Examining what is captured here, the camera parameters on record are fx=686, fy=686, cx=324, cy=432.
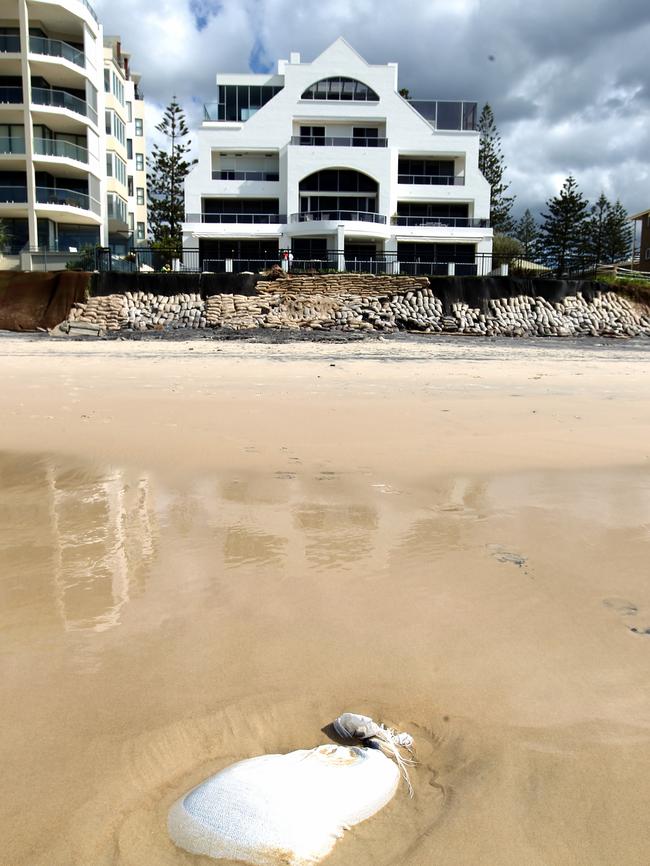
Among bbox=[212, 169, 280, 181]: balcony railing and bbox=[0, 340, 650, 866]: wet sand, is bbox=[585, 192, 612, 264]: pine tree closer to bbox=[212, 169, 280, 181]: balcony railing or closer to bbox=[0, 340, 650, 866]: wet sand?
bbox=[212, 169, 280, 181]: balcony railing

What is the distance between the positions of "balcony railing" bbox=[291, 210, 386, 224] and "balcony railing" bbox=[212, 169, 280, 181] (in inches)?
185

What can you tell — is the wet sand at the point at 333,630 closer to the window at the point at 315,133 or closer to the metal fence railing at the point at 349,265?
the metal fence railing at the point at 349,265

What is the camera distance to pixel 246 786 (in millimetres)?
1947

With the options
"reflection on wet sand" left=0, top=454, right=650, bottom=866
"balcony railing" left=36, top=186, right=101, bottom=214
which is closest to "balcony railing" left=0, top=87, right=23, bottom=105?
"balcony railing" left=36, top=186, right=101, bottom=214

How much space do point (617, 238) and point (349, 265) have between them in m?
45.7

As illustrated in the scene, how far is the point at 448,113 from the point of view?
50844 mm

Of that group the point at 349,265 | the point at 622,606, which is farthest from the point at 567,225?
the point at 622,606

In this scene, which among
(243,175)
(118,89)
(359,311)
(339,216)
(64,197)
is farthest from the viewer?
(118,89)

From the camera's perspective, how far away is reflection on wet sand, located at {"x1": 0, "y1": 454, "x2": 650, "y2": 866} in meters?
1.95

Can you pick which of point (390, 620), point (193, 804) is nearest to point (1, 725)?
point (193, 804)

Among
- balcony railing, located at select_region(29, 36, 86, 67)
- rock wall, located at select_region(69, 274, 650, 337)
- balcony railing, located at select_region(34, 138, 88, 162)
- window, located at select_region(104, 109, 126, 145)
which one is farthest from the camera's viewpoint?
window, located at select_region(104, 109, 126, 145)

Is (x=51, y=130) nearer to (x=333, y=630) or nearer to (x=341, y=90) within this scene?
(x=341, y=90)

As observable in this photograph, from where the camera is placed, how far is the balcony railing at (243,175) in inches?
1860

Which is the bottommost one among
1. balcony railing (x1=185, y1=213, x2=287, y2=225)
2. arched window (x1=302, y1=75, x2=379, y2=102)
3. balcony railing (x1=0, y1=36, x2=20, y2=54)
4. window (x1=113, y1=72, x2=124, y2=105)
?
balcony railing (x1=185, y1=213, x2=287, y2=225)
